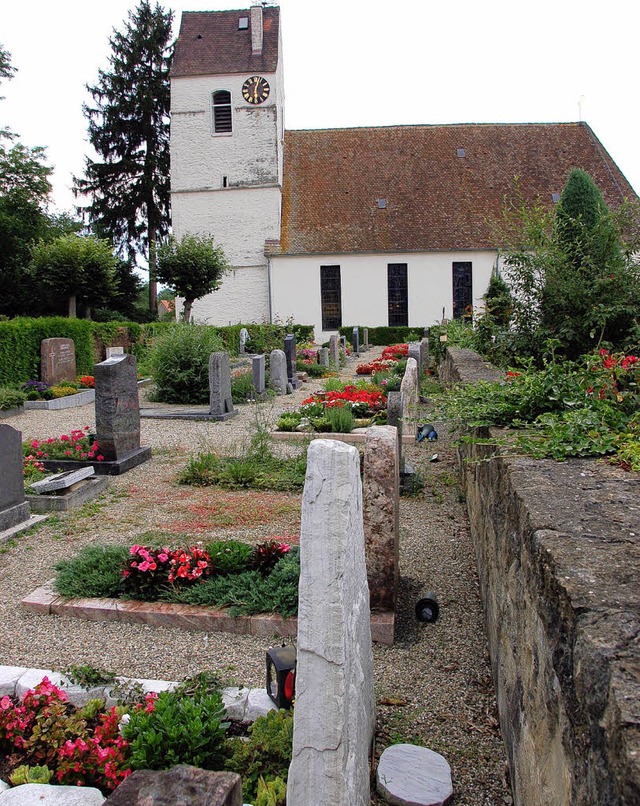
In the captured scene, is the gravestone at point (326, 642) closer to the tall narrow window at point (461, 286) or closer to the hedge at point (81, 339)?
the hedge at point (81, 339)

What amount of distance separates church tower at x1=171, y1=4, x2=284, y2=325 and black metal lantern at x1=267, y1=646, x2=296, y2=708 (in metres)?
29.2

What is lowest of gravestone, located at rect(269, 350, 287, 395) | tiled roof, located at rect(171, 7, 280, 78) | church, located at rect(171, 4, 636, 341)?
gravestone, located at rect(269, 350, 287, 395)

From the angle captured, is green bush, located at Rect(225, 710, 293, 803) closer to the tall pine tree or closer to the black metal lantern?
the black metal lantern

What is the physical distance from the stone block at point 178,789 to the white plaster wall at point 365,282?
1157 inches

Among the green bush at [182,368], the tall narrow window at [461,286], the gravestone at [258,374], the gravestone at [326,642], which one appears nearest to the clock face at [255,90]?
the tall narrow window at [461,286]

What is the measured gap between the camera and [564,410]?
13.7 ft

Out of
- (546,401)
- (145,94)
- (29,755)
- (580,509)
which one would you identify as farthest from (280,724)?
(145,94)

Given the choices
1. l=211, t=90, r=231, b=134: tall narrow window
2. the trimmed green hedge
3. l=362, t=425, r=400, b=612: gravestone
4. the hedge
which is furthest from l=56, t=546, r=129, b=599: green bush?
l=211, t=90, r=231, b=134: tall narrow window

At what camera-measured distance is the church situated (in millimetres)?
31094

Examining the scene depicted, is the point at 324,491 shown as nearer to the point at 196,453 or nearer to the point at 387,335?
the point at 196,453

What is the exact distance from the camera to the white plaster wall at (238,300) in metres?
31.9

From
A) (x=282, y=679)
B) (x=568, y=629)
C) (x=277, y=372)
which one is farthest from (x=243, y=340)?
(x=568, y=629)

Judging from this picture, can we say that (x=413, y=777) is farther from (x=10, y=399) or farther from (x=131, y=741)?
(x=10, y=399)

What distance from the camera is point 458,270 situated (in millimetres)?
31703
